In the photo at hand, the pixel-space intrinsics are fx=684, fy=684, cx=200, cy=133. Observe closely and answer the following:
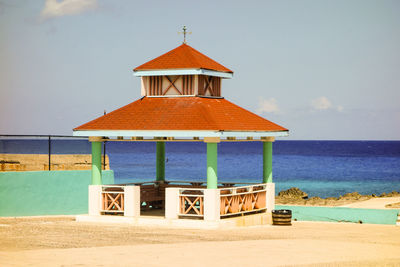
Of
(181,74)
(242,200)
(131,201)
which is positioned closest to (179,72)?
(181,74)

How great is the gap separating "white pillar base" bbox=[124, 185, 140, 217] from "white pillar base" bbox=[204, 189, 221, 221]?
271cm

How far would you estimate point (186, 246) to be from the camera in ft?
58.6

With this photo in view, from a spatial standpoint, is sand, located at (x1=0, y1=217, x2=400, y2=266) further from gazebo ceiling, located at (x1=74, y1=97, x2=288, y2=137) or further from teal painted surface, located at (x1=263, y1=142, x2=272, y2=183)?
gazebo ceiling, located at (x1=74, y1=97, x2=288, y2=137)

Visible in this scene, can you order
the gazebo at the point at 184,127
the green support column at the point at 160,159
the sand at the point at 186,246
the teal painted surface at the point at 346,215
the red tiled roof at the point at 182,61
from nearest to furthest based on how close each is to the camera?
1. the sand at the point at 186,246
2. the gazebo at the point at 184,127
3. the red tiled roof at the point at 182,61
4. the green support column at the point at 160,159
5. the teal painted surface at the point at 346,215

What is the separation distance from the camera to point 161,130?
23016mm

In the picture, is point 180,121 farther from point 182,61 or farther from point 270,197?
point 270,197

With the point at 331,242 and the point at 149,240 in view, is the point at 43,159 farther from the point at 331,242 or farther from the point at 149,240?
the point at 331,242

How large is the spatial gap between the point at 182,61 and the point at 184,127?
3219mm

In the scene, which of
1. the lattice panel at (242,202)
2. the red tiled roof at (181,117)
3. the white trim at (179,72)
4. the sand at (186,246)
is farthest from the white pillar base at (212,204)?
the white trim at (179,72)

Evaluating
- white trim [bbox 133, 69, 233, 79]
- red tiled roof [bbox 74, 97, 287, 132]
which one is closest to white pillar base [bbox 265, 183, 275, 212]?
red tiled roof [bbox 74, 97, 287, 132]

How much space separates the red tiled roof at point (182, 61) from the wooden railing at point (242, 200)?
4582mm

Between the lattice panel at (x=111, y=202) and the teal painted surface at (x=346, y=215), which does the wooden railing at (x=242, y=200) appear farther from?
the teal painted surface at (x=346, y=215)

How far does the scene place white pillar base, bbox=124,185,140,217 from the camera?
23.7m

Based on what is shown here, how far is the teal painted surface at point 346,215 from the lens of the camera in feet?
A: 96.6
